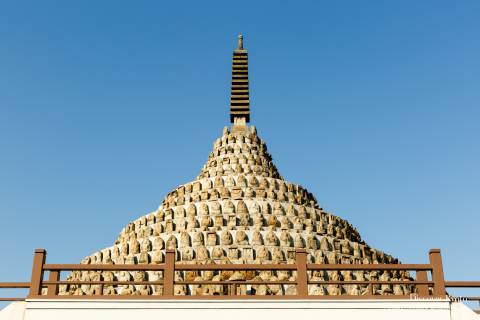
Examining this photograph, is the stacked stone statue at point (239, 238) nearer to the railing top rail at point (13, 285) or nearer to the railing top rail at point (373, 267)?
the railing top rail at point (373, 267)

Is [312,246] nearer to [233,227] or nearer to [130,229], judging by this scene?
[233,227]

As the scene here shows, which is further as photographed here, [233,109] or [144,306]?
[233,109]

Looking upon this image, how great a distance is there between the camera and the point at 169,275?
15.0 meters

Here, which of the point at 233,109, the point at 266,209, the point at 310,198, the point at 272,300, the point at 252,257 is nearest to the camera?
the point at 272,300

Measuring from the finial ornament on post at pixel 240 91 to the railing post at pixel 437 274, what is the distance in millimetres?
27230

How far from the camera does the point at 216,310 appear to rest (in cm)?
1466

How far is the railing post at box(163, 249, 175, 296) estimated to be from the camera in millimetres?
Result: 14797

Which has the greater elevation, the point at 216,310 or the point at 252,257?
the point at 252,257

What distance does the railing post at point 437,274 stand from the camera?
49.0ft

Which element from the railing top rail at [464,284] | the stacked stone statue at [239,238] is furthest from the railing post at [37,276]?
the railing top rail at [464,284]

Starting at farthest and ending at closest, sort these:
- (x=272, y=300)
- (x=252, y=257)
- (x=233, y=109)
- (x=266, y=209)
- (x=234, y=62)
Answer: (x=234, y=62) → (x=233, y=109) → (x=266, y=209) → (x=252, y=257) → (x=272, y=300)

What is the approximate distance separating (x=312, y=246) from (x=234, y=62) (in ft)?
69.7

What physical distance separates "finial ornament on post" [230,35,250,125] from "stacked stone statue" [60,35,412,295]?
7.47 metres

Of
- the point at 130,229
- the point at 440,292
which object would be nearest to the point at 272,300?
the point at 440,292
